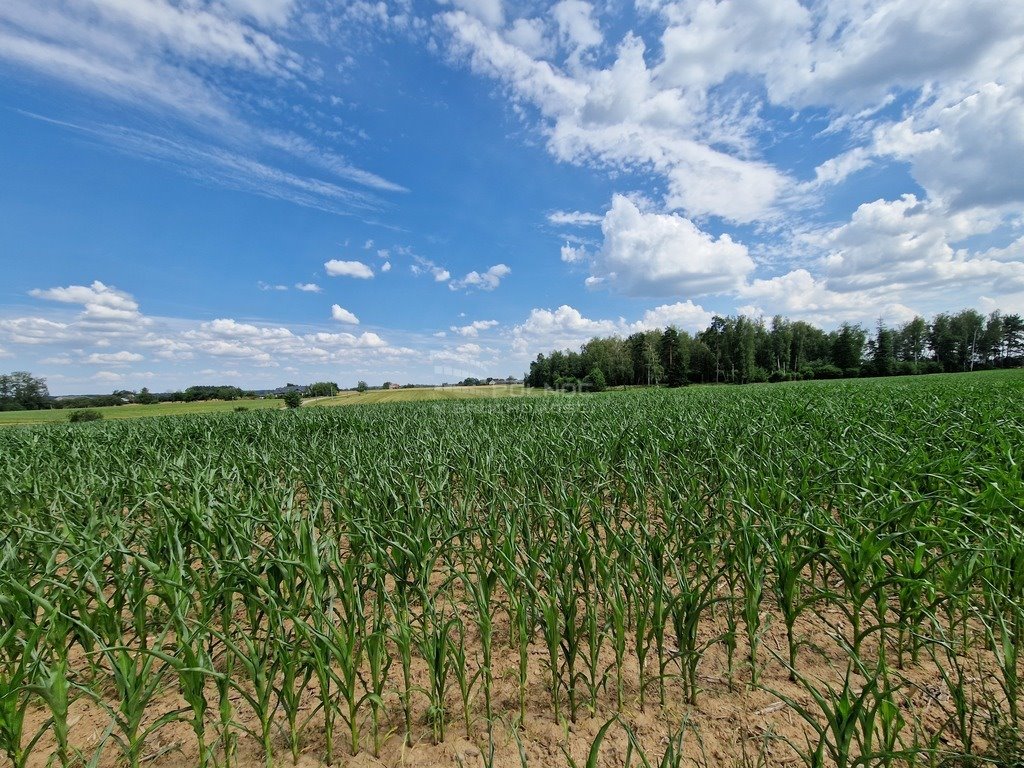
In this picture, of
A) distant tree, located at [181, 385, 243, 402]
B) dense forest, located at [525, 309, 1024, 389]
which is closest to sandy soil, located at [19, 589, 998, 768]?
dense forest, located at [525, 309, 1024, 389]

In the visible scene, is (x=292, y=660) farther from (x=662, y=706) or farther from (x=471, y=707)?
(x=662, y=706)

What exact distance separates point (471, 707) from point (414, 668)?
2.11ft

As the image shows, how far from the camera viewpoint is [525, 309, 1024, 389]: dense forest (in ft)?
238

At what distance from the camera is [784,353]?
77.6 m

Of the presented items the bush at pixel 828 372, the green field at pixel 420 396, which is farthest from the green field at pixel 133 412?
the bush at pixel 828 372

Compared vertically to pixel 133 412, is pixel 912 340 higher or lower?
higher

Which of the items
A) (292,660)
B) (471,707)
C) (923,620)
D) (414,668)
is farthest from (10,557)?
(923,620)

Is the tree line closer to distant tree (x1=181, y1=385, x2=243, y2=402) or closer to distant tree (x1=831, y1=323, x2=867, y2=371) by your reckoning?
distant tree (x1=181, y1=385, x2=243, y2=402)

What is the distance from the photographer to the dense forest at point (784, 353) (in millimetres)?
72438

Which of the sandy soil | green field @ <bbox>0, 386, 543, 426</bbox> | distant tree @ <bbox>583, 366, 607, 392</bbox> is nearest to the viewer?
the sandy soil

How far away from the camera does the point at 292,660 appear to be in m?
2.11

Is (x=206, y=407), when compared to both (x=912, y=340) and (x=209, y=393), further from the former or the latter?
(x=912, y=340)

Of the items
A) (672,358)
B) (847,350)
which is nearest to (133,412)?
(672,358)

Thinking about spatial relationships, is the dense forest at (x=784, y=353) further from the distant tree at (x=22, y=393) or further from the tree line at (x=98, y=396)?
the distant tree at (x=22, y=393)
